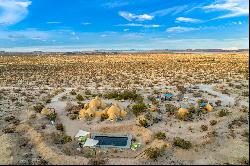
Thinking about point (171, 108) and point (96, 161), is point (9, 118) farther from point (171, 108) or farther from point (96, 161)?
point (171, 108)

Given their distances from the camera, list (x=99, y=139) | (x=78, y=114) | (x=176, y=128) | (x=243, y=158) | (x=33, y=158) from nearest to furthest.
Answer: (x=243, y=158)
(x=33, y=158)
(x=99, y=139)
(x=176, y=128)
(x=78, y=114)

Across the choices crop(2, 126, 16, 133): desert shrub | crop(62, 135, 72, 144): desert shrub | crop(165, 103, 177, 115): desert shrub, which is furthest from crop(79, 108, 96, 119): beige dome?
crop(165, 103, 177, 115): desert shrub

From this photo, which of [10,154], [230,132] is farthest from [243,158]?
[10,154]

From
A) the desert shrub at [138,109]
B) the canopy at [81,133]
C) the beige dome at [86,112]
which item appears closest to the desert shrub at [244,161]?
the canopy at [81,133]

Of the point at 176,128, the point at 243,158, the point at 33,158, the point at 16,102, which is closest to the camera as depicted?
the point at 243,158

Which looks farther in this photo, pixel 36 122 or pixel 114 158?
pixel 36 122

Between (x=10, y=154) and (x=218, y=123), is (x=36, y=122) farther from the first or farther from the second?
(x=218, y=123)
